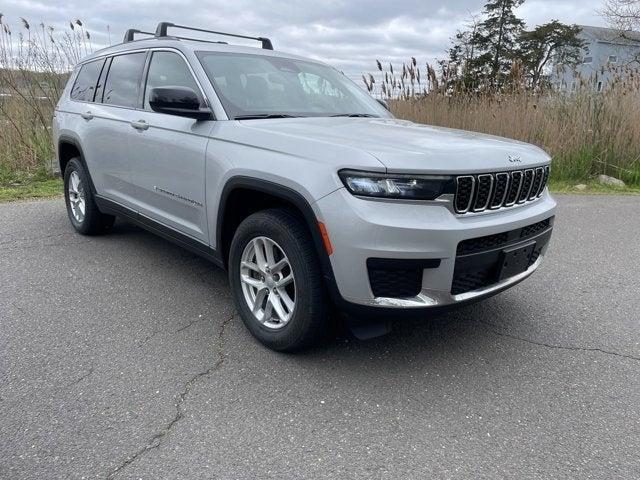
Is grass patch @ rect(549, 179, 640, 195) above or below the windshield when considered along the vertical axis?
below

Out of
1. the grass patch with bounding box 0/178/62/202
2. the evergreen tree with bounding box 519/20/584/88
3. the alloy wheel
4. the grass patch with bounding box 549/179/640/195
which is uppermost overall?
the evergreen tree with bounding box 519/20/584/88

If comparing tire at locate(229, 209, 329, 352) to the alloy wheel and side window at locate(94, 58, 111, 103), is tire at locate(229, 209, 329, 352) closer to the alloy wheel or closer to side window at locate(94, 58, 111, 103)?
the alloy wheel

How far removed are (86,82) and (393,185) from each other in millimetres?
3988

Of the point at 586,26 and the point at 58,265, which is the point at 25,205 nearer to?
the point at 58,265

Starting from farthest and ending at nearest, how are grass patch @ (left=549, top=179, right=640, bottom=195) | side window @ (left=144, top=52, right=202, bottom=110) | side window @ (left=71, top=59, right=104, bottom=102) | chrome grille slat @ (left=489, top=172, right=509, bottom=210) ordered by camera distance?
grass patch @ (left=549, top=179, right=640, bottom=195)
side window @ (left=71, top=59, right=104, bottom=102)
side window @ (left=144, top=52, right=202, bottom=110)
chrome grille slat @ (left=489, top=172, right=509, bottom=210)

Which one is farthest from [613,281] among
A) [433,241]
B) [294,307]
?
[294,307]

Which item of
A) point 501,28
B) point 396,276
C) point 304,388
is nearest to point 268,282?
point 304,388

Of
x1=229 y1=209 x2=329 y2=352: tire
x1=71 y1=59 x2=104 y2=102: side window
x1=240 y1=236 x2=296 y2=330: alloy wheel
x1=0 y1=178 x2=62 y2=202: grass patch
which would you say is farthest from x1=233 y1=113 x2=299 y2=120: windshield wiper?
x1=0 y1=178 x2=62 y2=202: grass patch

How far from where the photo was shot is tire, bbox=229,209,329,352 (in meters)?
2.66

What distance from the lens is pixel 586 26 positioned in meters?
44.3

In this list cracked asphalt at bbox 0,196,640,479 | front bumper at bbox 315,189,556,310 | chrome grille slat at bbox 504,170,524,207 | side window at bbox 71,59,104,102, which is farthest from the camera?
side window at bbox 71,59,104,102

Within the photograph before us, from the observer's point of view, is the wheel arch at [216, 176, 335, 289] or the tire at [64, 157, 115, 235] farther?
the tire at [64, 157, 115, 235]

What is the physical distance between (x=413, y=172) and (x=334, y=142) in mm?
454

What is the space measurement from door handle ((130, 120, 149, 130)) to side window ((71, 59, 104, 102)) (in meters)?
1.26
